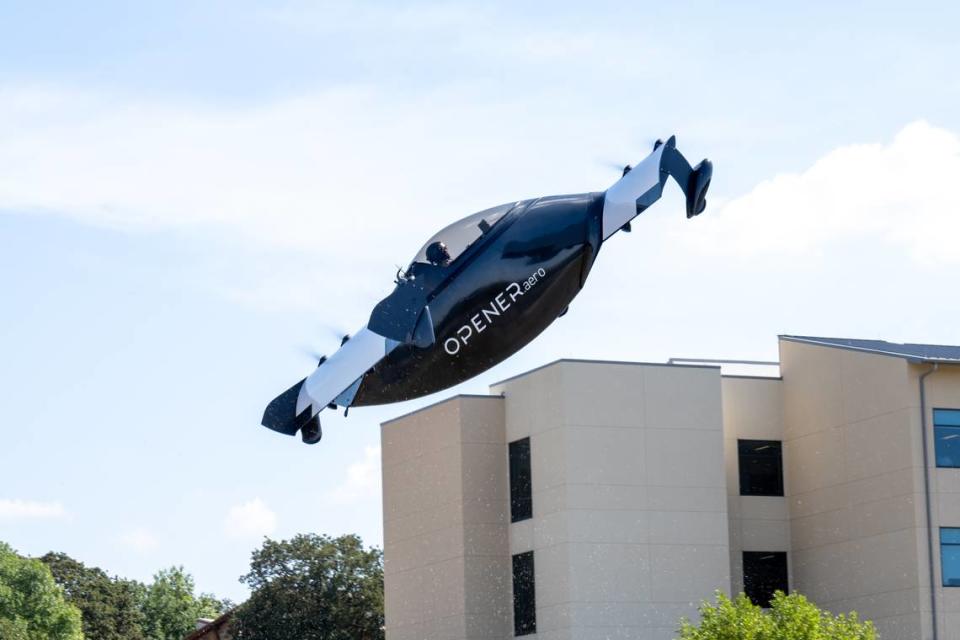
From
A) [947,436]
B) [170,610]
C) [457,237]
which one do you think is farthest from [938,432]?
[170,610]

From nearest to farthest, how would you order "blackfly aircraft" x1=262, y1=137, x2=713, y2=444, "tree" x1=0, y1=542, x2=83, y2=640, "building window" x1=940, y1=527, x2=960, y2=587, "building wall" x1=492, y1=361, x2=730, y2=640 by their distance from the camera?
"blackfly aircraft" x1=262, y1=137, x2=713, y2=444 < "building window" x1=940, y1=527, x2=960, y2=587 < "building wall" x1=492, y1=361, x2=730, y2=640 < "tree" x1=0, y1=542, x2=83, y2=640

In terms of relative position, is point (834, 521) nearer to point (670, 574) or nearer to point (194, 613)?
point (670, 574)

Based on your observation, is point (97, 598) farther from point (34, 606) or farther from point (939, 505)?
point (939, 505)

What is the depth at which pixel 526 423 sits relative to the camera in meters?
70.3

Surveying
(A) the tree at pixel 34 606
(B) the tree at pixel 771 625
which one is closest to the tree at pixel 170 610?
(A) the tree at pixel 34 606

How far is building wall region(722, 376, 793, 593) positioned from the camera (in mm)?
73312

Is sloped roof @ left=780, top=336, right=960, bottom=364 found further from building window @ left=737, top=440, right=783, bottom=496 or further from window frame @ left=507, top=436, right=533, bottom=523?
window frame @ left=507, top=436, right=533, bottom=523

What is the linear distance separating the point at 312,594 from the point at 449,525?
26051mm

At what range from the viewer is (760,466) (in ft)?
243

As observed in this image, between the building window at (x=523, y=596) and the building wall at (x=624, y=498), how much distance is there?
1.90ft

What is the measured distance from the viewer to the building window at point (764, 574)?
73.4 m

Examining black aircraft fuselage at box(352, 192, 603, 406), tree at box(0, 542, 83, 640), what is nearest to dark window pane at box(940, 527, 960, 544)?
black aircraft fuselage at box(352, 192, 603, 406)

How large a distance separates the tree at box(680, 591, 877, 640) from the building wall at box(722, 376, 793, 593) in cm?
1761

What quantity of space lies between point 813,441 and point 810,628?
18.1 metres
